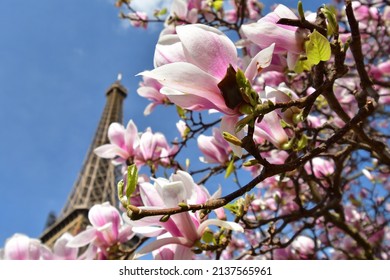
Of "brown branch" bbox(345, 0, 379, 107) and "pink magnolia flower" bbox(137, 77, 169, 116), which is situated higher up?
"pink magnolia flower" bbox(137, 77, 169, 116)

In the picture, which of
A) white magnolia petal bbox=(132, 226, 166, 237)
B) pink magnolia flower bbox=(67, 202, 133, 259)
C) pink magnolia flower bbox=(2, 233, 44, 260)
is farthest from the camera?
pink magnolia flower bbox=(67, 202, 133, 259)

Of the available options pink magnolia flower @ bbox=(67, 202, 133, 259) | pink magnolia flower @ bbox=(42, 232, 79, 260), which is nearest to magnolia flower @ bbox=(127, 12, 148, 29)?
pink magnolia flower @ bbox=(67, 202, 133, 259)

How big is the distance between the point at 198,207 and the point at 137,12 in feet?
9.02

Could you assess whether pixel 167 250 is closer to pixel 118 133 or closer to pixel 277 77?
pixel 118 133

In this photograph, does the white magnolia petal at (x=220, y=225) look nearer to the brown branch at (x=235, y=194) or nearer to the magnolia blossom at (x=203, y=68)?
the brown branch at (x=235, y=194)

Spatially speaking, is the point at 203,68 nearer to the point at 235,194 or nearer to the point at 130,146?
the point at 235,194

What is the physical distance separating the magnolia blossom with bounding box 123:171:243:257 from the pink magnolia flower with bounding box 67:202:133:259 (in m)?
0.66

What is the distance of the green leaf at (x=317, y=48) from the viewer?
0.87m

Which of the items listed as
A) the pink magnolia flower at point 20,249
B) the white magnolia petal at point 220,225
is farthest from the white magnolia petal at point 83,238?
the white magnolia petal at point 220,225

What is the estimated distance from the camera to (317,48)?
89 centimetres

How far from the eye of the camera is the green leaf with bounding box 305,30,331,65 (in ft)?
2.86

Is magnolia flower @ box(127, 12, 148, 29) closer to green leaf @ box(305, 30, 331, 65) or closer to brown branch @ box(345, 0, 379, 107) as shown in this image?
brown branch @ box(345, 0, 379, 107)

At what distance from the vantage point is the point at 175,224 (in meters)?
1.14
